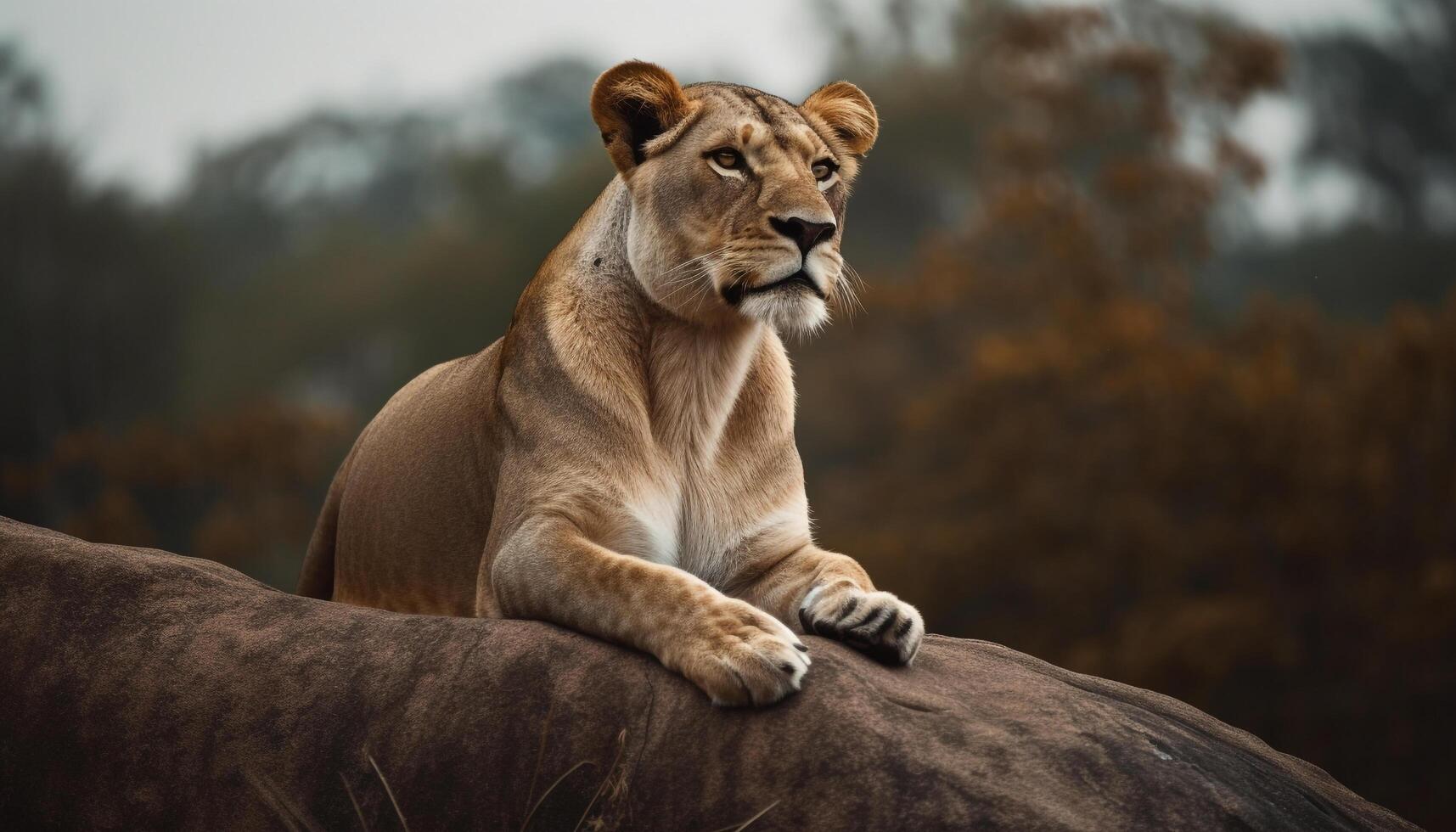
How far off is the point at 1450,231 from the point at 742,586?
85.0ft

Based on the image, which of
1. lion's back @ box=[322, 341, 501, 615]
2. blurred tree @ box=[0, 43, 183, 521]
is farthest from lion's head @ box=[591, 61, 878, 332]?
blurred tree @ box=[0, 43, 183, 521]

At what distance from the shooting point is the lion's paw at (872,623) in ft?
14.6

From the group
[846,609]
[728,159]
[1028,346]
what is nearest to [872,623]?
[846,609]

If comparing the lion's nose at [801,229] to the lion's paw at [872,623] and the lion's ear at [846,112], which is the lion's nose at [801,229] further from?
the lion's paw at [872,623]

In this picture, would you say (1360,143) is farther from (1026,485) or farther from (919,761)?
(919,761)

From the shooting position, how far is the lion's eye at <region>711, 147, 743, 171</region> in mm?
4957

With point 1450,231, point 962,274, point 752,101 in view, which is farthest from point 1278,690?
point 752,101

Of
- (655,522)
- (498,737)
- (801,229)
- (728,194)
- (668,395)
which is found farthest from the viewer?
(668,395)

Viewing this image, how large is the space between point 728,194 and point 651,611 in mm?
1404

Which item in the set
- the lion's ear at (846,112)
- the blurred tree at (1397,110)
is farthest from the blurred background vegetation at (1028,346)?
the lion's ear at (846,112)

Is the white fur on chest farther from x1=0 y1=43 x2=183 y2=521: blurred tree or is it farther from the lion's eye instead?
x1=0 y1=43 x2=183 y2=521: blurred tree

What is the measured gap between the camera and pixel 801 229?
4.71 metres

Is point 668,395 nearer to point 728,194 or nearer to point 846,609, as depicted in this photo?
point 728,194

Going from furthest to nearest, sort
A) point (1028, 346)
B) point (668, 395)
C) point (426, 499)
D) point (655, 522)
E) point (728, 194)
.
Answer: point (1028, 346), point (426, 499), point (668, 395), point (655, 522), point (728, 194)
